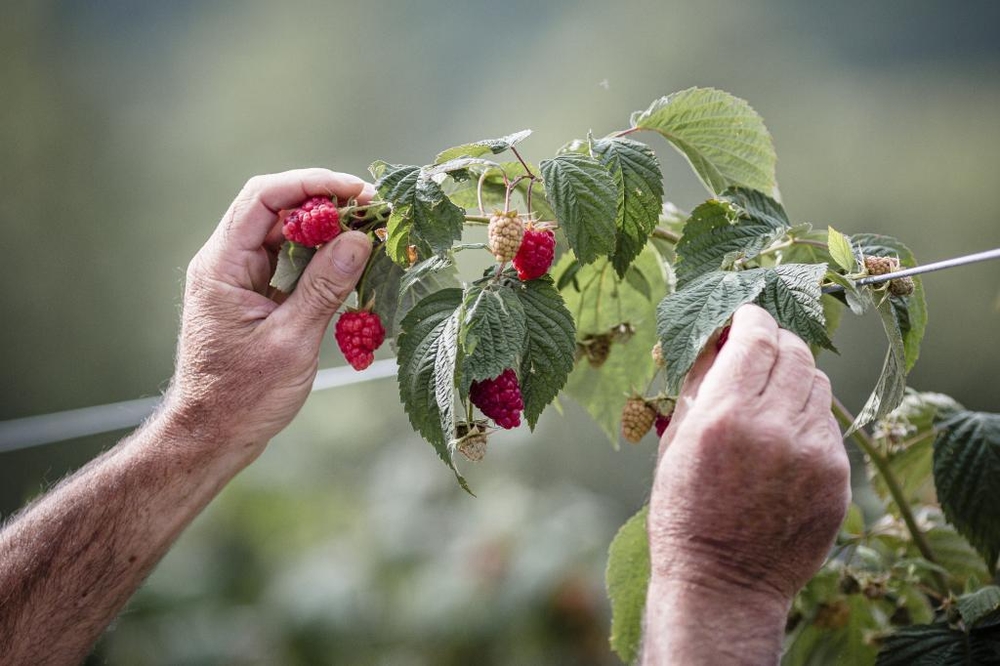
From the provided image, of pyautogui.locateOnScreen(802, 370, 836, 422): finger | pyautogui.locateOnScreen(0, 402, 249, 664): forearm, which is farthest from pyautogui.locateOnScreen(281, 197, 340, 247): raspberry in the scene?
pyautogui.locateOnScreen(802, 370, 836, 422): finger

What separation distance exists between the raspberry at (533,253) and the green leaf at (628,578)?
1.05 ft

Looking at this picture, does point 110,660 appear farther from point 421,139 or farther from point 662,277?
point 421,139

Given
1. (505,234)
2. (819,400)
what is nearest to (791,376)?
(819,400)

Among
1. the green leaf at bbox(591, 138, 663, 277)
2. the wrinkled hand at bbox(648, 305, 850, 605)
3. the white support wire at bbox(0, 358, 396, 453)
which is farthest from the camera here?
the white support wire at bbox(0, 358, 396, 453)

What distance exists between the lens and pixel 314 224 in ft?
2.71

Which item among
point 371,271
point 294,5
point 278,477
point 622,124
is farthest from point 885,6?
point 371,271

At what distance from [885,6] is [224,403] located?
315cm

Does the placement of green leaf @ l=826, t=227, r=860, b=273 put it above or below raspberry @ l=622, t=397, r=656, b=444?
above

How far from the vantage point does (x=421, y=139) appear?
374 centimetres

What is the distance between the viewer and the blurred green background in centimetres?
255

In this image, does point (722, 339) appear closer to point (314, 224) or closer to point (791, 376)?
point (791, 376)

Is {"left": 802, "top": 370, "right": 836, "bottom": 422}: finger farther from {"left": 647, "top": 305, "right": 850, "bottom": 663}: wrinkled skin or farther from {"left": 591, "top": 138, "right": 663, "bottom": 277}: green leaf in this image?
{"left": 591, "top": 138, "right": 663, "bottom": 277}: green leaf

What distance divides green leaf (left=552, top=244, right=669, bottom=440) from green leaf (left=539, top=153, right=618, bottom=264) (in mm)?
197

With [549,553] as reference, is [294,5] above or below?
above
